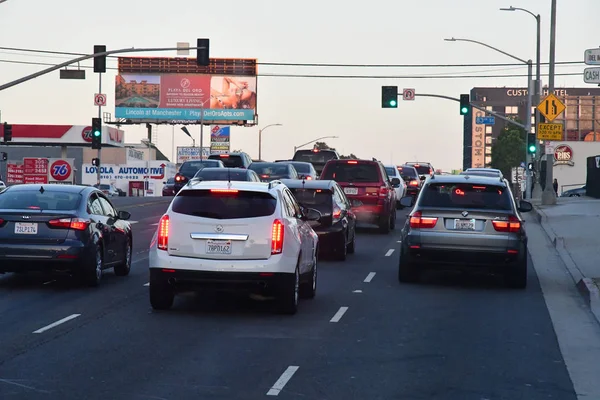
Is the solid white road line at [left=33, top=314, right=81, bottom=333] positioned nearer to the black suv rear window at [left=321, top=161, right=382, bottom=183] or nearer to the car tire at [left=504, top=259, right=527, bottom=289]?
the car tire at [left=504, top=259, right=527, bottom=289]

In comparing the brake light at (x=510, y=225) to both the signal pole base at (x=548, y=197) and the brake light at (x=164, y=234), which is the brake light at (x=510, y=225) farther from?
the signal pole base at (x=548, y=197)

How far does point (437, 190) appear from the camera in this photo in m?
18.3

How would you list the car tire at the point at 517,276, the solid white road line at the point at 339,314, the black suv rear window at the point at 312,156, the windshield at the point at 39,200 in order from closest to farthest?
the solid white road line at the point at 339,314, the windshield at the point at 39,200, the car tire at the point at 517,276, the black suv rear window at the point at 312,156

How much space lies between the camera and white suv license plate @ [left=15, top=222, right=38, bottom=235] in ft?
54.9

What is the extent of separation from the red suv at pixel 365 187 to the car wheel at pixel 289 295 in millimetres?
16219

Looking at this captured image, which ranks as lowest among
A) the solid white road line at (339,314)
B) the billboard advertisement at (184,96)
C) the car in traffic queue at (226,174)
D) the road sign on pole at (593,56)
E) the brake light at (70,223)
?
the solid white road line at (339,314)

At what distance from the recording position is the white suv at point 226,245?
13.8 m

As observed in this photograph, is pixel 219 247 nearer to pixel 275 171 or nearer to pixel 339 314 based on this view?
pixel 339 314

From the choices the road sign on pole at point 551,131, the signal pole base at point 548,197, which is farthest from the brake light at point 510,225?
the signal pole base at point 548,197

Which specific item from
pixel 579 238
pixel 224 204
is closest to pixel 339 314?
pixel 224 204

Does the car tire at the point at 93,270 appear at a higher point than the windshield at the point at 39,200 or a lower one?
lower

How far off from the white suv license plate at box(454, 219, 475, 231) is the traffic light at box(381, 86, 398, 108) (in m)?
36.9

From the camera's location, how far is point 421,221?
707 inches

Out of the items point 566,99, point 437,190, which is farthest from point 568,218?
point 566,99
